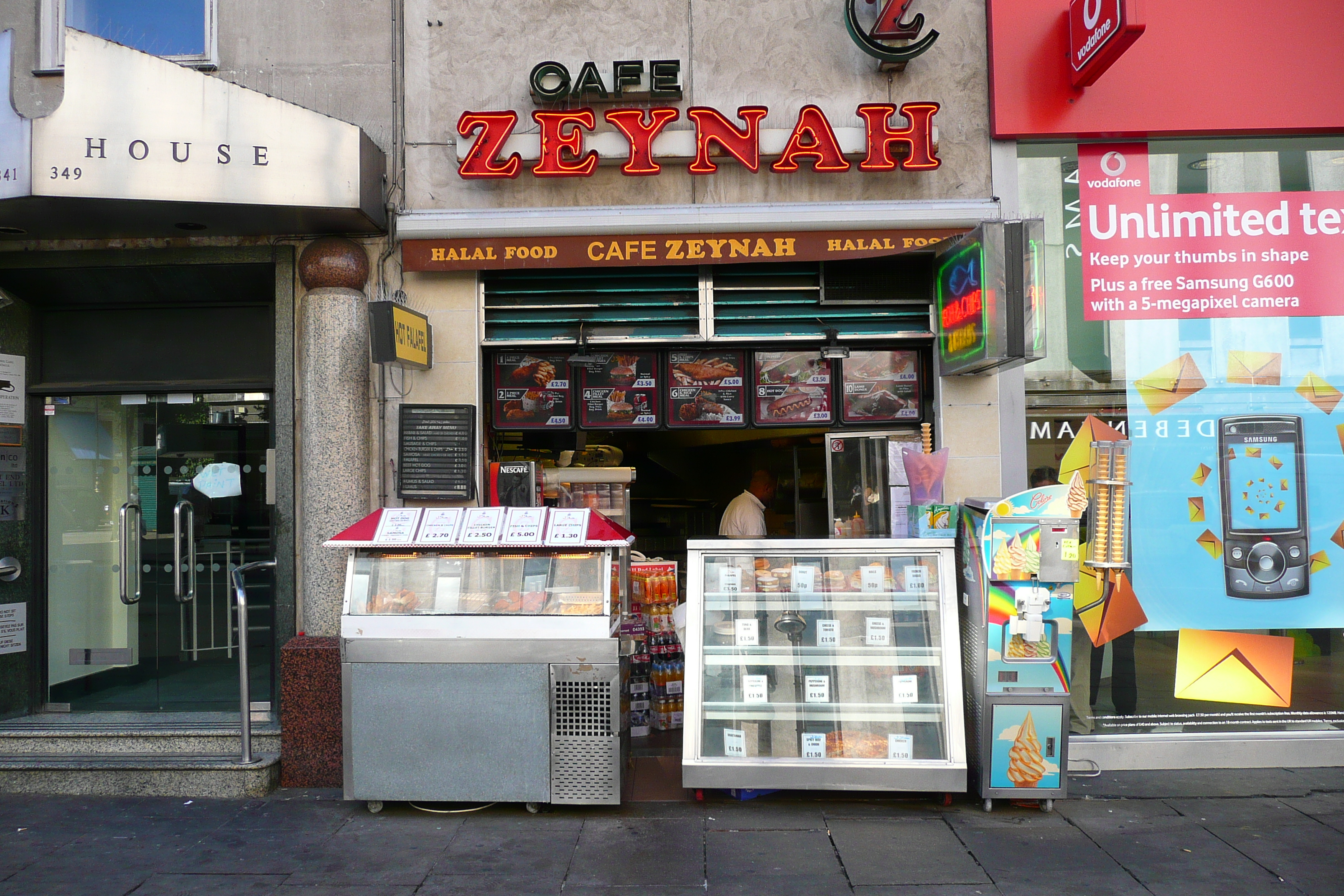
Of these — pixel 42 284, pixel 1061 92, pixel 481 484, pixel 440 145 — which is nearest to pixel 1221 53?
pixel 1061 92

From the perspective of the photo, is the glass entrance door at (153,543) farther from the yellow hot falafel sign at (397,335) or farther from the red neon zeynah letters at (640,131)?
the red neon zeynah letters at (640,131)

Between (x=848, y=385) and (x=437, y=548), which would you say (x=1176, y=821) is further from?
(x=437, y=548)

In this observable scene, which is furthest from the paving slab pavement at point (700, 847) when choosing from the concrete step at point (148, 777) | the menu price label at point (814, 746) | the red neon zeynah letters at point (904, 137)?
the red neon zeynah letters at point (904, 137)

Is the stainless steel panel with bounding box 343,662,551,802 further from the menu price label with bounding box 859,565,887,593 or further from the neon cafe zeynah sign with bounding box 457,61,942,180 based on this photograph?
the neon cafe zeynah sign with bounding box 457,61,942,180

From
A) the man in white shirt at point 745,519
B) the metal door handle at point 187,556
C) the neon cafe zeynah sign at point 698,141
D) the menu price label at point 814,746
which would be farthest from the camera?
the man in white shirt at point 745,519

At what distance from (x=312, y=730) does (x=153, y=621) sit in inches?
88.4

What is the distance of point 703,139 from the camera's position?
20.5 feet

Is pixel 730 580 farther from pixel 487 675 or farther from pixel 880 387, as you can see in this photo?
pixel 880 387

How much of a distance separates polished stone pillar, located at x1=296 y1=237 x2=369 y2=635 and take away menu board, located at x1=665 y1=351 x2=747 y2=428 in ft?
7.27

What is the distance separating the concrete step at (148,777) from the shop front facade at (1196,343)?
17.9 feet

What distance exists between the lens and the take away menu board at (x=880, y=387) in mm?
6547

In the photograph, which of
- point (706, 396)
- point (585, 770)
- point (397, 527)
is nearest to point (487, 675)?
point (585, 770)

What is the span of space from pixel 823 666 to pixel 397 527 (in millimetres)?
2649

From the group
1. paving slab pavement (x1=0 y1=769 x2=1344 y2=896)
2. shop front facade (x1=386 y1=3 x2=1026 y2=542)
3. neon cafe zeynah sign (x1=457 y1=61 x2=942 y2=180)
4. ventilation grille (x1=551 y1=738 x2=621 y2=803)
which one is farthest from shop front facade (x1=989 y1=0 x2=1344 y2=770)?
ventilation grille (x1=551 y1=738 x2=621 y2=803)
